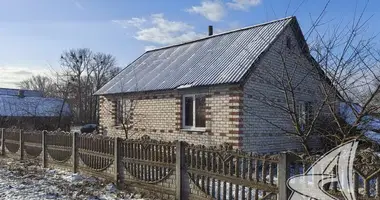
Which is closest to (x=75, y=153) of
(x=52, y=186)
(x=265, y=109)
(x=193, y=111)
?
(x=52, y=186)

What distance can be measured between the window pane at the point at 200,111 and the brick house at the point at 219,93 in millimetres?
35

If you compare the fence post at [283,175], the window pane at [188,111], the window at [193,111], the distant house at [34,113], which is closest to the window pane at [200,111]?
the window at [193,111]

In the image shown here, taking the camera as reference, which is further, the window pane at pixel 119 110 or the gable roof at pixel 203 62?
the window pane at pixel 119 110

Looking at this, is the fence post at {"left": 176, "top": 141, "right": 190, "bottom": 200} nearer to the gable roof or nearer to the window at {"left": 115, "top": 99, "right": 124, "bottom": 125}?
the gable roof

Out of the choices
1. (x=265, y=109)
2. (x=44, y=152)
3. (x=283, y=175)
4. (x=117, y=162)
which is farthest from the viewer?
(x=265, y=109)

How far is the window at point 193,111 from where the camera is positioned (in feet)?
38.2

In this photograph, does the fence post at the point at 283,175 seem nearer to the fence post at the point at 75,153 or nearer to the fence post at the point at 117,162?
the fence post at the point at 117,162

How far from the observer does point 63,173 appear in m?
9.21

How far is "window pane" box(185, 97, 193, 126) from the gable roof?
Answer: 26.0 inches

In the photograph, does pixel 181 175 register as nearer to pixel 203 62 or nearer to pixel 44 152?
pixel 44 152

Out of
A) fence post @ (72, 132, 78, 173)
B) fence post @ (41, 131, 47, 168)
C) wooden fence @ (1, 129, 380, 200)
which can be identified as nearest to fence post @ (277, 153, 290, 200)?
wooden fence @ (1, 129, 380, 200)

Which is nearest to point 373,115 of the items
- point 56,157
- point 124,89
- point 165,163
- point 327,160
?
point 327,160

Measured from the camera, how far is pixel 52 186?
25.0 feet

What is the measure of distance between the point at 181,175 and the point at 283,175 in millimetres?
2182
